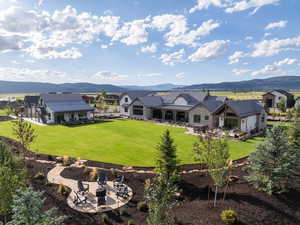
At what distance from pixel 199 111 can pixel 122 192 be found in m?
27.4

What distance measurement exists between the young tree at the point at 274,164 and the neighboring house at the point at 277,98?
51.2 metres

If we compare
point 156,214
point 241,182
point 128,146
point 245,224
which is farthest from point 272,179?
point 128,146

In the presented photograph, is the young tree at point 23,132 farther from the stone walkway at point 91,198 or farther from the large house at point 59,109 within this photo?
the large house at point 59,109

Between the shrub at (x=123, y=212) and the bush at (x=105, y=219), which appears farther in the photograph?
the shrub at (x=123, y=212)

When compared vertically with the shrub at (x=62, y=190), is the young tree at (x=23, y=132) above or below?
above

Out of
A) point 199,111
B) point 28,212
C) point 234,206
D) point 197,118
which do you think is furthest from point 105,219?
point 197,118

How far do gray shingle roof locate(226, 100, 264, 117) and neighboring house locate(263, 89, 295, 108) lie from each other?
86.4 ft

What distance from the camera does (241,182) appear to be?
13.4 meters

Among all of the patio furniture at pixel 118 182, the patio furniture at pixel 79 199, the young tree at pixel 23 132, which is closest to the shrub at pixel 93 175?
the patio furniture at pixel 118 182

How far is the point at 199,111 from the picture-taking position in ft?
119

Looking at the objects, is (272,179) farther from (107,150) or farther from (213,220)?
(107,150)

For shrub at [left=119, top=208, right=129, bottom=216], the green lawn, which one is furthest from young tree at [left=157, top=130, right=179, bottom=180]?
the green lawn

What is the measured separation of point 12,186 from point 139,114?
3978cm

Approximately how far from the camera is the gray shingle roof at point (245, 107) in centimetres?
3020
